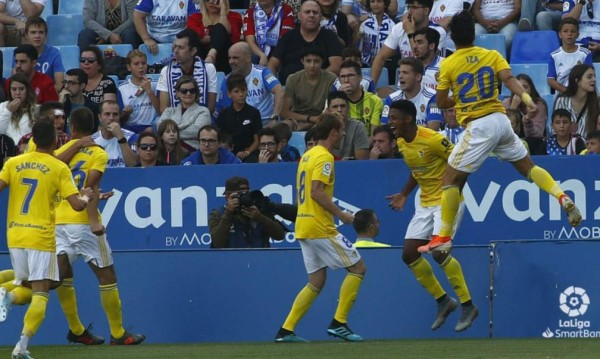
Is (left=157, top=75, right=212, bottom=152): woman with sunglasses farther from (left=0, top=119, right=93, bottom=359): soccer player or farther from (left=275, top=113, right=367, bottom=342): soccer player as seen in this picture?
(left=0, top=119, right=93, bottom=359): soccer player

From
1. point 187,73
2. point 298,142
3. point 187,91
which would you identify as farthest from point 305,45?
point 187,91

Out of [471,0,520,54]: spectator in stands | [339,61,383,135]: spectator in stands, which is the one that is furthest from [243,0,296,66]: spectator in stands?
[471,0,520,54]: spectator in stands

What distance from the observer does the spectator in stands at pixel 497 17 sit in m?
17.3

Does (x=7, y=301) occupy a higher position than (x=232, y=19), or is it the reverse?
(x=232, y=19)

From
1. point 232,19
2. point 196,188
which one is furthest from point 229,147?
point 232,19

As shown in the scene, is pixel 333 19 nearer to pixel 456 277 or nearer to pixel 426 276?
pixel 426 276

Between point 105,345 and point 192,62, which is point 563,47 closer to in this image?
point 192,62

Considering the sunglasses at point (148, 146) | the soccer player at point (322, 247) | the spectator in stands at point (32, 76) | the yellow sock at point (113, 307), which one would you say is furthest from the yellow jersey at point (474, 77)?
the spectator in stands at point (32, 76)

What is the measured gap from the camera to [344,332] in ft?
40.1

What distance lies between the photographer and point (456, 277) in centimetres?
1227

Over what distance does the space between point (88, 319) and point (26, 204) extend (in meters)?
2.43

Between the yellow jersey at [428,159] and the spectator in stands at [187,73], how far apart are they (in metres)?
4.35

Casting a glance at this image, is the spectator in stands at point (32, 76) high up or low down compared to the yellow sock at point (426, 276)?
up

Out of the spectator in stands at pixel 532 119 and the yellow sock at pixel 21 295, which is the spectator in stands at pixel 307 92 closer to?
the spectator in stands at pixel 532 119
